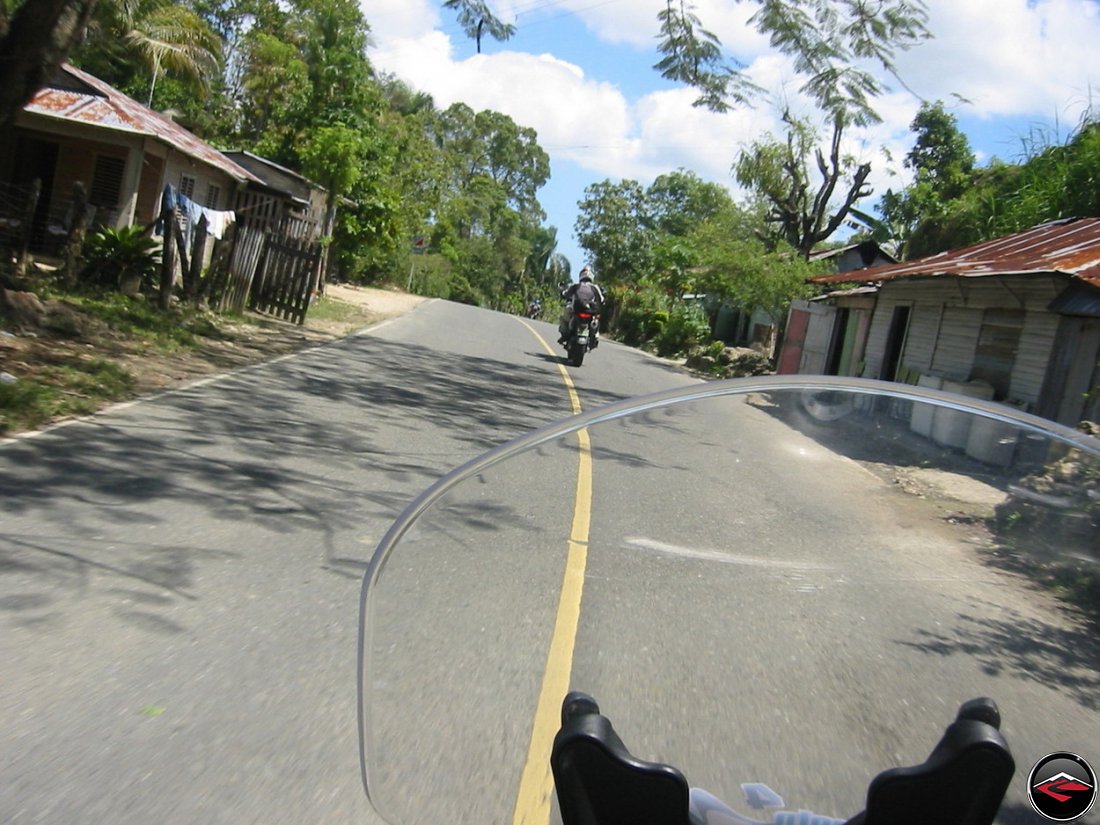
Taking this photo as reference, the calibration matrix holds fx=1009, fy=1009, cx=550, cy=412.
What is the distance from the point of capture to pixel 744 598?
1.76 m

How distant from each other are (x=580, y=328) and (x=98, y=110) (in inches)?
411

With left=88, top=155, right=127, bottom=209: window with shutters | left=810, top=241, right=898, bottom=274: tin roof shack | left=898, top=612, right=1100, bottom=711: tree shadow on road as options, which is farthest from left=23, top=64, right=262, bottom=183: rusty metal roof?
left=810, top=241, right=898, bottom=274: tin roof shack

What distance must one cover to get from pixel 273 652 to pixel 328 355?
1155 cm

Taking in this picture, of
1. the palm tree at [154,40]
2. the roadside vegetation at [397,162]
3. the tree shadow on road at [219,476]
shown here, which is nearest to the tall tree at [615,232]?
the roadside vegetation at [397,162]

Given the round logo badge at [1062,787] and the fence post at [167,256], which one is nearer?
the round logo badge at [1062,787]

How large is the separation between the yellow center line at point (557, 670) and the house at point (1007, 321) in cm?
1115

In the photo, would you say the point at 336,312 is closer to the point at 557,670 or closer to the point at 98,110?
the point at 98,110

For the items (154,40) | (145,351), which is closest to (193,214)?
(145,351)

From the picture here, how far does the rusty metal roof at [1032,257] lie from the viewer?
12.1 m

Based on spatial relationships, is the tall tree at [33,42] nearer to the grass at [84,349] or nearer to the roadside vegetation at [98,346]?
the roadside vegetation at [98,346]

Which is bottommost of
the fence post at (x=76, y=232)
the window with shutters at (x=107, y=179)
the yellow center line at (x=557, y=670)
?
the yellow center line at (x=557, y=670)

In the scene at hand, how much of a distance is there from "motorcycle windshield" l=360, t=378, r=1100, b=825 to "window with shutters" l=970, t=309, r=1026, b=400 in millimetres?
14347

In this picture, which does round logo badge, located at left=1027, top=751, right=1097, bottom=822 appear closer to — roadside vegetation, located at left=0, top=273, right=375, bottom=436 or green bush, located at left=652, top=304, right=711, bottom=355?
roadside vegetation, located at left=0, top=273, right=375, bottom=436

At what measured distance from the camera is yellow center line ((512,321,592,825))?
1729mm
